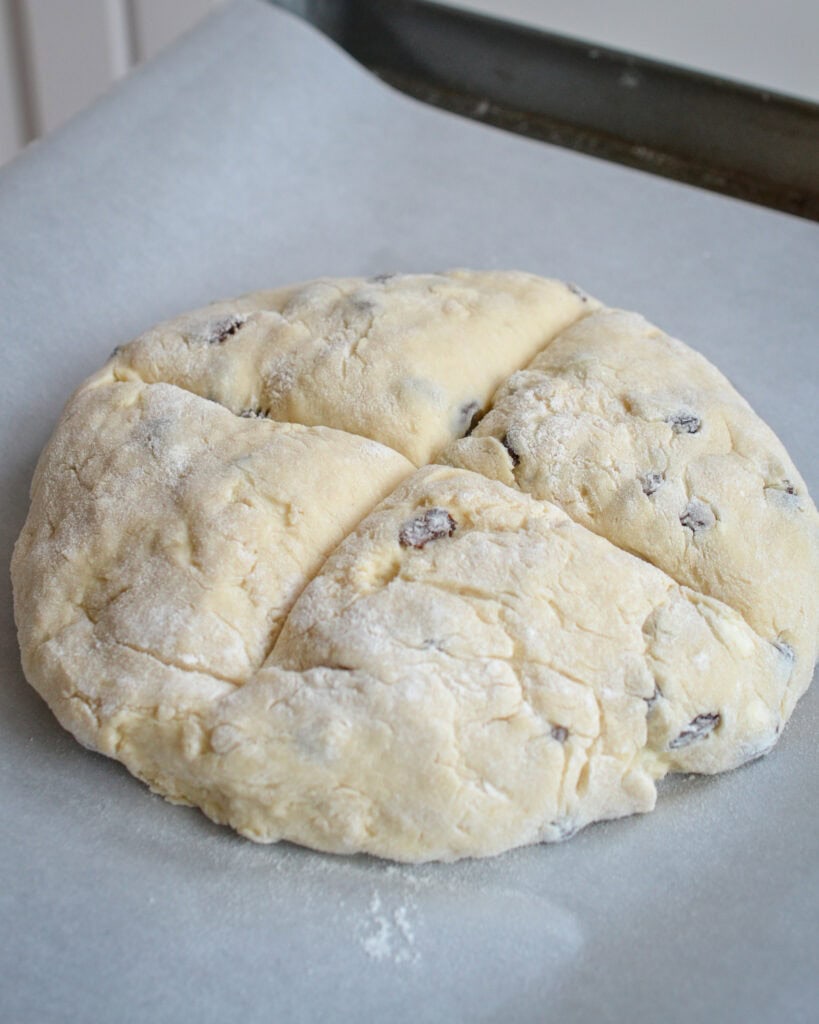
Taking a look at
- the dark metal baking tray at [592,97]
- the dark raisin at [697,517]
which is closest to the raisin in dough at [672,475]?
the dark raisin at [697,517]

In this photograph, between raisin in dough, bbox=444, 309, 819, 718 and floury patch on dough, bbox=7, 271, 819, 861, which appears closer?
floury patch on dough, bbox=7, 271, 819, 861

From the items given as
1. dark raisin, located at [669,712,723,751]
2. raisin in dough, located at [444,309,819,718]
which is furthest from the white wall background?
dark raisin, located at [669,712,723,751]

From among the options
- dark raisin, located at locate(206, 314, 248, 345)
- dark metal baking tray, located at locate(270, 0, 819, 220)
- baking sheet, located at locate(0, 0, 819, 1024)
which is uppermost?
dark metal baking tray, located at locate(270, 0, 819, 220)

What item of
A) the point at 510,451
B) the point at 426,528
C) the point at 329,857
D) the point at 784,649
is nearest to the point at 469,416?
the point at 510,451

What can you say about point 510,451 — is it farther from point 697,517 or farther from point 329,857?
point 329,857

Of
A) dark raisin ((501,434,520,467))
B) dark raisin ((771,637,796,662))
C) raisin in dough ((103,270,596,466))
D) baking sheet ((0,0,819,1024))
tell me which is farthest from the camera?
raisin in dough ((103,270,596,466))

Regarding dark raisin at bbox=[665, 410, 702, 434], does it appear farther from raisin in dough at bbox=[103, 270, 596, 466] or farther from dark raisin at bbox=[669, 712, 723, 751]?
dark raisin at bbox=[669, 712, 723, 751]

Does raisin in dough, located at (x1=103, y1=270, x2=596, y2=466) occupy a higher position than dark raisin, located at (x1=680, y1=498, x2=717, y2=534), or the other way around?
raisin in dough, located at (x1=103, y1=270, x2=596, y2=466)
